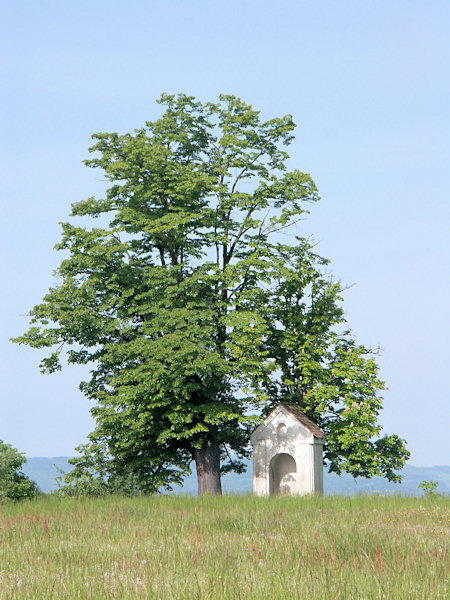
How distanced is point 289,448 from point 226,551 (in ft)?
62.0

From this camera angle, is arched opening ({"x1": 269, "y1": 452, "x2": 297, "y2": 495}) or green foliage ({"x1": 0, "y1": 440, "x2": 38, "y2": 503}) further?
arched opening ({"x1": 269, "y1": 452, "x2": 297, "y2": 495})

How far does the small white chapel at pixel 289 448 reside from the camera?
29781mm

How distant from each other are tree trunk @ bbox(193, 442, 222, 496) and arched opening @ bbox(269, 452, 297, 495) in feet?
8.12

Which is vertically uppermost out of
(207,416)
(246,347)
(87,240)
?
(87,240)

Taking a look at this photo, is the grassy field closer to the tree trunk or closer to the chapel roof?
the chapel roof

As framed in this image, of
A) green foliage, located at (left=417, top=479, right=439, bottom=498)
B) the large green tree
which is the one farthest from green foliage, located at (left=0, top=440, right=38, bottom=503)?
green foliage, located at (left=417, top=479, right=439, bottom=498)

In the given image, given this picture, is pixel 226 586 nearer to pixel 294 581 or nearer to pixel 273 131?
pixel 294 581

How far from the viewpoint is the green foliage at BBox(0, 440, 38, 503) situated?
27531 millimetres

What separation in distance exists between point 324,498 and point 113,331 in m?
12.4

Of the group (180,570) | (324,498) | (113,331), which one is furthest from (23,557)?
(113,331)

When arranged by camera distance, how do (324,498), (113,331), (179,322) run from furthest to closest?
(113,331)
(179,322)
(324,498)

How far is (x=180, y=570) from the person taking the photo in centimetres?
1010

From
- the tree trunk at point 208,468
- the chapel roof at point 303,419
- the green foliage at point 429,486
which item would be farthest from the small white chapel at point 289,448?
the green foliage at point 429,486

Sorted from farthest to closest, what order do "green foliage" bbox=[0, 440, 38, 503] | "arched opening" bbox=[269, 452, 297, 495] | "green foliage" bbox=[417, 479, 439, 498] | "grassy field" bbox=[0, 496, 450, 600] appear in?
"arched opening" bbox=[269, 452, 297, 495], "green foliage" bbox=[0, 440, 38, 503], "green foliage" bbox=[417, 479, 439, 498], "grassy field" bbox=[0, 496, 450, 600]
